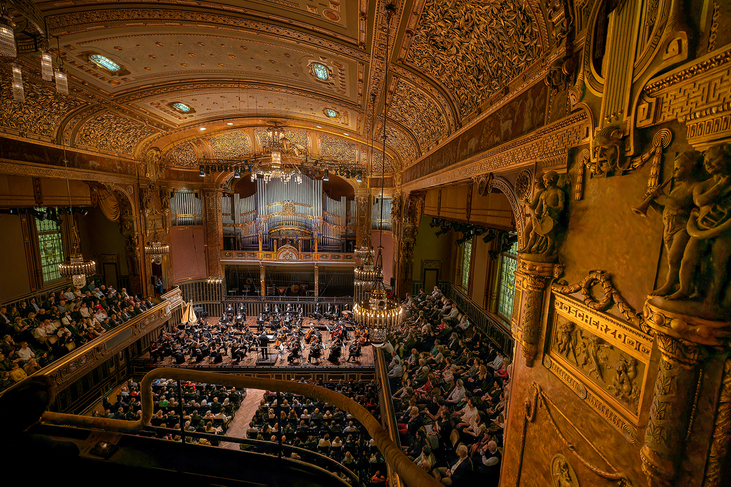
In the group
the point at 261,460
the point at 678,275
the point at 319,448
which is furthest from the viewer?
the point at 319,448

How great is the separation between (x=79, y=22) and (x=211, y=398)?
9.43m

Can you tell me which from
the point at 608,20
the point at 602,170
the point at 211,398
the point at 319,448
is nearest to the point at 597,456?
the point at 602,170

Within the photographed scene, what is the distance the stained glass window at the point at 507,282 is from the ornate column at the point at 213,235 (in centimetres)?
1422

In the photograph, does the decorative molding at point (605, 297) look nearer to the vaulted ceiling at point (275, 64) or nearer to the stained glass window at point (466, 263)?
the vaulted ceiling at point (275, 64)

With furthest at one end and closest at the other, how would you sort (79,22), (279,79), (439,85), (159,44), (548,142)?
1. (279,79)
2. (159,44)
3. (439,85)
4. (79,22)
5. (548,142)

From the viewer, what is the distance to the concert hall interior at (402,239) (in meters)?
1.75

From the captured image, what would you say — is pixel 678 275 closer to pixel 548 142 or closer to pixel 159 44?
pixel 548 142

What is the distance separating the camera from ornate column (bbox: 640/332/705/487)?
1.69 m

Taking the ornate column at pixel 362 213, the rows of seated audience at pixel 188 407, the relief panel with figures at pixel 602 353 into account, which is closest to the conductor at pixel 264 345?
the rows of seated audience at pixel 188 407

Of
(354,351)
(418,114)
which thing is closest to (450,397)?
(354,351)

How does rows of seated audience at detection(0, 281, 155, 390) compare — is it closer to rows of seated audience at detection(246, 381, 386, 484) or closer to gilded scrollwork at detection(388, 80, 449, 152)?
rows of seated audience at detection(246, 381, 386, 484)

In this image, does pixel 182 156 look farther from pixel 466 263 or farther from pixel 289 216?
pixel 466 263

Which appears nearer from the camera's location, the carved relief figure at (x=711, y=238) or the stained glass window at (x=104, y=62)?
the carved relief figure at (x=711, y=238)

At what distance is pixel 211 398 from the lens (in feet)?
30.5
